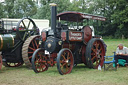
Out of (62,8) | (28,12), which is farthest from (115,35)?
(28,12)

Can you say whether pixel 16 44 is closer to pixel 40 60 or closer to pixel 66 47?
pixel 40 60

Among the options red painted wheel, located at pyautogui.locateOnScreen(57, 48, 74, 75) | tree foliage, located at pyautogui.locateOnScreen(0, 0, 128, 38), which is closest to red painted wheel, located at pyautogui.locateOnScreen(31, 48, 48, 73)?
red painted wheel, located at pyautogui.locateOnScreen(57, 48, 74, 75)

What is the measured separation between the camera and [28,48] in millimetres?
9258

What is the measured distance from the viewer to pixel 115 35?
121 feet

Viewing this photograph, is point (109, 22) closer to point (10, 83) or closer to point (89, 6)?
point (89, 6)

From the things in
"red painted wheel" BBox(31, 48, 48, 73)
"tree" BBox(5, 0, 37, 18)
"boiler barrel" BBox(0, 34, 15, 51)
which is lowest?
A: "red painted wheel" BBox(31, 48, 48, 73)

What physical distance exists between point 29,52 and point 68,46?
1.78 metres

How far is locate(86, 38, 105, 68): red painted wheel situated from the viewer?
8.28 m

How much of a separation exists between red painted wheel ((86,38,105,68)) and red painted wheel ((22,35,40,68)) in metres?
2.30

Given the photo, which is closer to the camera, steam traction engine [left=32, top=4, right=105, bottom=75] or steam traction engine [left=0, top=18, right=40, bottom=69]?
steam traction engine [left=32, top=4, right=105, bottom=75]

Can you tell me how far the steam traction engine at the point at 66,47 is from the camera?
7637 mm

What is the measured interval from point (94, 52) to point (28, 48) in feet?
8.79

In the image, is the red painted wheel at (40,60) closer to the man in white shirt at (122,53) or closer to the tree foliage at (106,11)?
the man in white shirt at (122,53)

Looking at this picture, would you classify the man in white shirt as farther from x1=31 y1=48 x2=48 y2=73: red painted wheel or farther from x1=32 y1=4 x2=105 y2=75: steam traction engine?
x1=31 y1=48 x2=48 y2=73: red painted wheel
